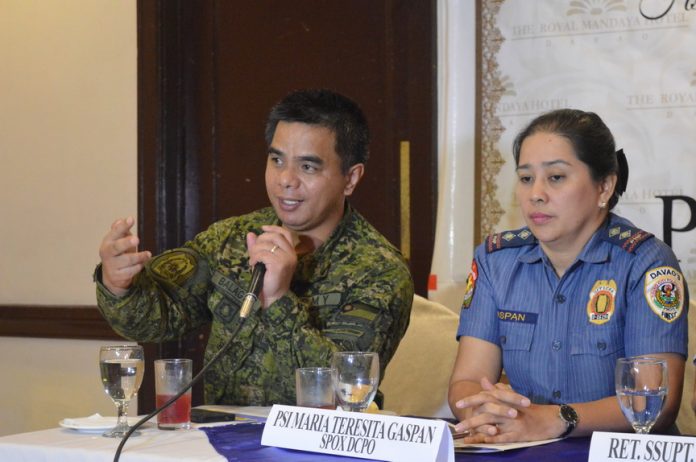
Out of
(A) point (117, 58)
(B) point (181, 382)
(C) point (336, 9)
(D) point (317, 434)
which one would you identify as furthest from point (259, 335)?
(A) point (117, 58)

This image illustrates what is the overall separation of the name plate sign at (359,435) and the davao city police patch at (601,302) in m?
0.76

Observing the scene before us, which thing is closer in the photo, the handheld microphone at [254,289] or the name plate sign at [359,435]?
the name plate sign at [359,435]

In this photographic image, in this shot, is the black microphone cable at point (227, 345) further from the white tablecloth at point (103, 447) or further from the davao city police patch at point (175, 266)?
the davao city police patch at point (175, 266)

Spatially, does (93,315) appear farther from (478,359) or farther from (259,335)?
(478,359)

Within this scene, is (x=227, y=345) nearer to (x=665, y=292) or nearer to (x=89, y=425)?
(x=89, y=425)

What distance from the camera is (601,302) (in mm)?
2062

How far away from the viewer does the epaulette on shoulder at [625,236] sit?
2074 mm

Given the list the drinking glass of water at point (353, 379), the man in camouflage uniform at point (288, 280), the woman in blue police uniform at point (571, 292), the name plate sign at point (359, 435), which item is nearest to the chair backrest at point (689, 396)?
the woman in blue police uniform at point (571, 292)

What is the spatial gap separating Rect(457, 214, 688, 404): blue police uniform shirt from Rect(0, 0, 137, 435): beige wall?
2.14 metres

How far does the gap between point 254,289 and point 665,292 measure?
82 cm

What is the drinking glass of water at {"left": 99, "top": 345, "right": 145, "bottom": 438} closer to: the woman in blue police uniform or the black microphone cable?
the black microphone cable

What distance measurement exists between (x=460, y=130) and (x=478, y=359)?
1209 millimetres

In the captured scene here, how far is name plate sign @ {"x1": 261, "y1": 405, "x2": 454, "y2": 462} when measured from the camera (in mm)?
1382

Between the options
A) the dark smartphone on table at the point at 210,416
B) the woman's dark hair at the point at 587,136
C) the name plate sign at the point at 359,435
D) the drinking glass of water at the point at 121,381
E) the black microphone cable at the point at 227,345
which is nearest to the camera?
the name plate sign at the point at 359,435
